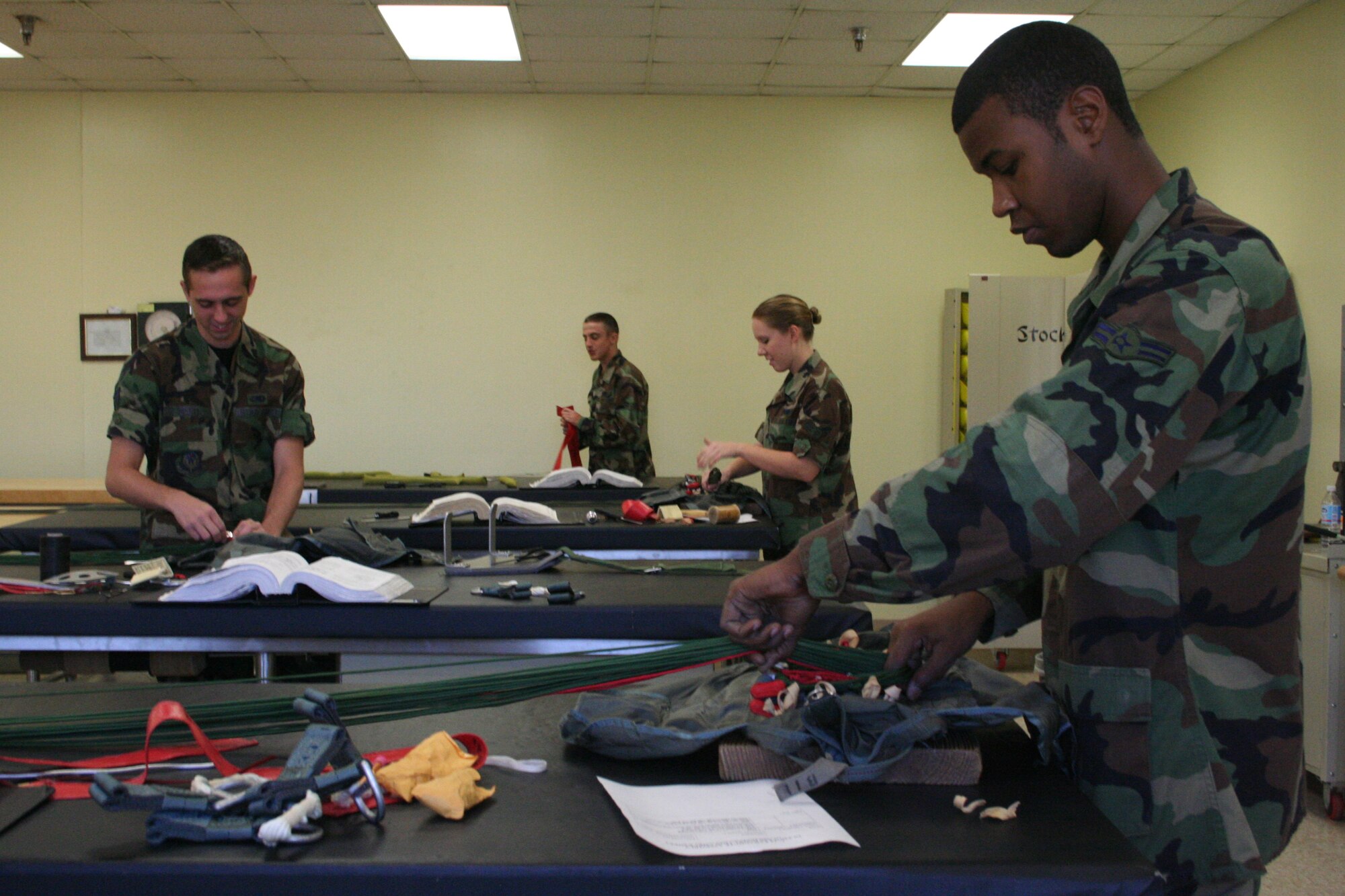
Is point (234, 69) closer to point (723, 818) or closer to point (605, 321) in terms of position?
point (605, 321)

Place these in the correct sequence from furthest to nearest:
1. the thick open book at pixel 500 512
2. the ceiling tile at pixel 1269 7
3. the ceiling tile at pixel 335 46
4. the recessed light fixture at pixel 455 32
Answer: the ceiling tile at pixel 335 46, the recessed light fixture at pixel 455 32, the ceiling tile at pixel 1269 7, the thick open book at pixel 500 512

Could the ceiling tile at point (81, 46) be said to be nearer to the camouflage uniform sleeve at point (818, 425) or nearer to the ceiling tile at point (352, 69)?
A: the ceiling tile at point (352, 69)

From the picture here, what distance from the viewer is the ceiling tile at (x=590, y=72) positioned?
6168mm

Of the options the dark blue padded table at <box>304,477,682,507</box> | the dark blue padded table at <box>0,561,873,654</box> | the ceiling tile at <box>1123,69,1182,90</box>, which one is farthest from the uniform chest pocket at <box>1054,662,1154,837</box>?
the ceiling tile at <box>1123,69,1182,90</box>

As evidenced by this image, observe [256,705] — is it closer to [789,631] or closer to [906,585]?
[789,631]

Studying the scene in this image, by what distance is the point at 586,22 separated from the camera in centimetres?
547

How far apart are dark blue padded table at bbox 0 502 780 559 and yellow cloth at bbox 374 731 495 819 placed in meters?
2.08

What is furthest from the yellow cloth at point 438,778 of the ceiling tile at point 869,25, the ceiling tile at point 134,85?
the ceiling tile at point 134,85

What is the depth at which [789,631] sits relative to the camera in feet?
4.04

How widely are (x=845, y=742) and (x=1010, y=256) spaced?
20.8ft

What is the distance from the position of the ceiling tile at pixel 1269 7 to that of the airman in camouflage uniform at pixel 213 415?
4737mm

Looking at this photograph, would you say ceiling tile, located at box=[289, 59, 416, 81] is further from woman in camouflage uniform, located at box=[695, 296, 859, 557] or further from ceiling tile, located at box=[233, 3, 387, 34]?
woman in camouflage uniform, located at box=[695, 296, 859, 557]

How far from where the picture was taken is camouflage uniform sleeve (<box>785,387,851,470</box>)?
3939 mm

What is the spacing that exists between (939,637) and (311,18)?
17.2ft
